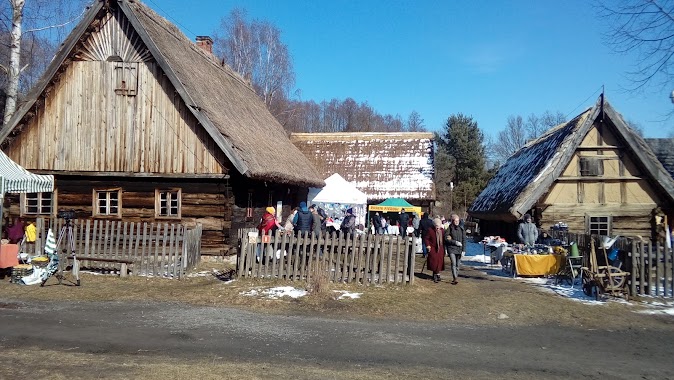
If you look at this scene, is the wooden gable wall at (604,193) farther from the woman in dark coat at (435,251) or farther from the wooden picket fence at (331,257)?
the wooden picket fence at (331,257)

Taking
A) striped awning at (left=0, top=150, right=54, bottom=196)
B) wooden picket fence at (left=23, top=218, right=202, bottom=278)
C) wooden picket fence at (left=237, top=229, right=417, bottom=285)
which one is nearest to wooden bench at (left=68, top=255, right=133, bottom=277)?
wooden picket fence at (left=23, top=218, right=202, bottom=278)

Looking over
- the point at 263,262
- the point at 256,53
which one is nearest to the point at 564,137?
the point at 263,262

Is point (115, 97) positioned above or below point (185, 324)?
above

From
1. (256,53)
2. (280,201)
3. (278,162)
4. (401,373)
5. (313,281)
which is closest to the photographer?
(401,373)

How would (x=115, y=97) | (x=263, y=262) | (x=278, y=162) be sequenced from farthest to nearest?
1. (x=278, y=162)
2. (x=115, y=97)
3. (x=263, y=262)

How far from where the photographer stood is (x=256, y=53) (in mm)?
39750

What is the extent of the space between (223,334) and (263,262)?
192 inches

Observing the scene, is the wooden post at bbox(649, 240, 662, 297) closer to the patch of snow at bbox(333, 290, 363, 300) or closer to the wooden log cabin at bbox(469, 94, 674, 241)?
the patch of snow at bbox(333, 290, 363, 300)

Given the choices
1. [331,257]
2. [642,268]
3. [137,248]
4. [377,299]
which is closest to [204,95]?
[137,248]

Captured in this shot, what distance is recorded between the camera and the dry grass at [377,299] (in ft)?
31.2

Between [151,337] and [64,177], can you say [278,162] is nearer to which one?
[64,177]

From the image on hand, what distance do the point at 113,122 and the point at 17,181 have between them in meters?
4.21

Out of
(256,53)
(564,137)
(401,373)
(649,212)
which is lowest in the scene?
(401,373)

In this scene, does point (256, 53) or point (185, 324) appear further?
point (256, 53)
